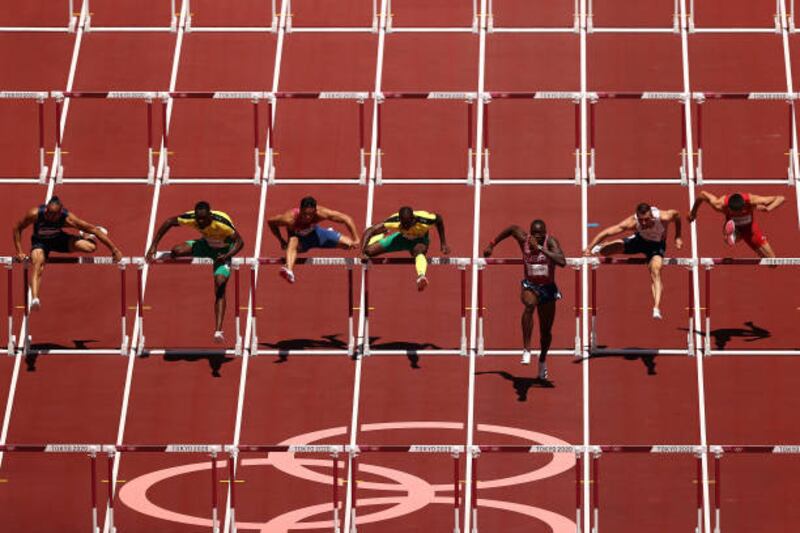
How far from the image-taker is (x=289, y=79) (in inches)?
2131

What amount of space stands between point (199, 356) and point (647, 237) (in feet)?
24.2

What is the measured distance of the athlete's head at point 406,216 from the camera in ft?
157

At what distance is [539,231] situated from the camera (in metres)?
47.5

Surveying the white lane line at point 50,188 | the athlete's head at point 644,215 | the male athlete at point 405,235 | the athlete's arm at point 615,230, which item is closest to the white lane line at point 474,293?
the male athlete at point 405,235

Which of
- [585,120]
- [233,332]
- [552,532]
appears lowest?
[552,532]

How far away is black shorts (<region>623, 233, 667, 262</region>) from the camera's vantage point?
159 feet

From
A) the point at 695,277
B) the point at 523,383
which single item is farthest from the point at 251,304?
the point at 695,277

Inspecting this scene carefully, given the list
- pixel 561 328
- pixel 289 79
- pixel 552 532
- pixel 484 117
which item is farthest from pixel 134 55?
pixel 552 532

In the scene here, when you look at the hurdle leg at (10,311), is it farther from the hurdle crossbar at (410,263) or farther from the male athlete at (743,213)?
the male athlete at (743,213)

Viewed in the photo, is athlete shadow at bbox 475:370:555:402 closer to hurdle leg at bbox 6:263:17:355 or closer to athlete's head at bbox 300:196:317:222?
athlete's head at bbox 300:196:317:222

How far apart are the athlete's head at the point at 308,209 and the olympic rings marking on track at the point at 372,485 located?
3.41 meters

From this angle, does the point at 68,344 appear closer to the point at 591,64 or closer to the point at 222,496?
the point at 222,496

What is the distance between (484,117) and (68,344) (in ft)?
28.1

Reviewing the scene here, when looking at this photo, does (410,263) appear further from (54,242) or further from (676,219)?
(54,242)
